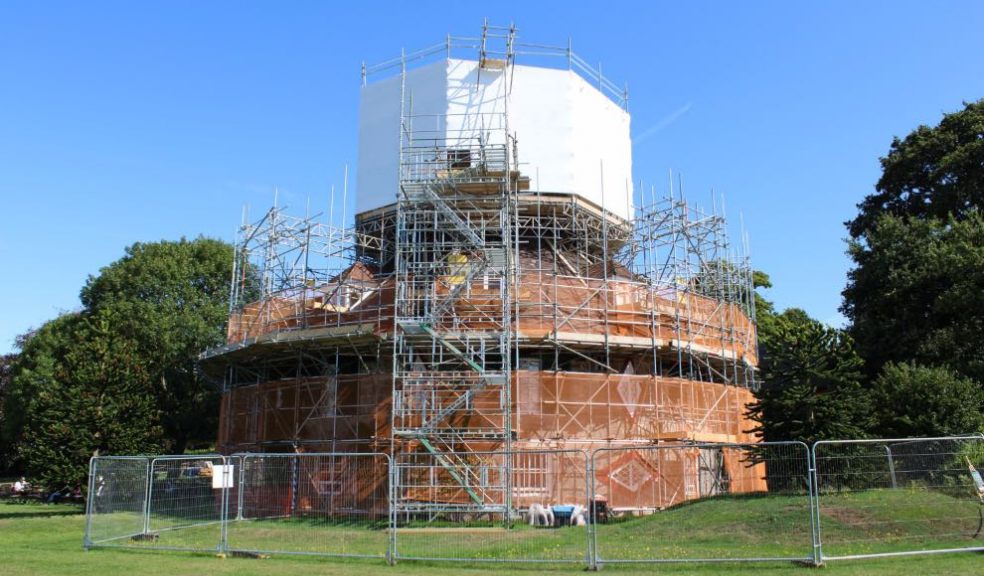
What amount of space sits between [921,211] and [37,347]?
152 feet

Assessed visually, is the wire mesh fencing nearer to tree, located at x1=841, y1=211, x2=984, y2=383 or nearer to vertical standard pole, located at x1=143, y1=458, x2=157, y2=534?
vertical standard pole, located at x1=143, y1=458, x2=157, y2=534

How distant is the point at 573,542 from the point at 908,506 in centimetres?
582

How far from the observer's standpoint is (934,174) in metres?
33.3

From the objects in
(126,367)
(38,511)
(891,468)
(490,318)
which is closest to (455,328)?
(490,318)

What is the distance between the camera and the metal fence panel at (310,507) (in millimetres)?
15492

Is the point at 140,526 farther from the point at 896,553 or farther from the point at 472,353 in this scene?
the point at 896,553

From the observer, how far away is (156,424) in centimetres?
3191

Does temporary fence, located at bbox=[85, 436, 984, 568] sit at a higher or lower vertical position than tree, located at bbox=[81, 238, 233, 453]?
lower

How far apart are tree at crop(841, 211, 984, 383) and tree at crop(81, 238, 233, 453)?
31.3m

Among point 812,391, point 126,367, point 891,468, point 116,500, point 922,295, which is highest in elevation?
point 922,295

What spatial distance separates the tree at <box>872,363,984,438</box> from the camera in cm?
2102

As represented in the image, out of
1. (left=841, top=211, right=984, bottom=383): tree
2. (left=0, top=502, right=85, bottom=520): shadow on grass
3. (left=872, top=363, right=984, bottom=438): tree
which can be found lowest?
(left=0, top=502, right=85, bottom=520): shadow on grass

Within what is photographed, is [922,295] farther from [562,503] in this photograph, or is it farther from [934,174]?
[562,503]

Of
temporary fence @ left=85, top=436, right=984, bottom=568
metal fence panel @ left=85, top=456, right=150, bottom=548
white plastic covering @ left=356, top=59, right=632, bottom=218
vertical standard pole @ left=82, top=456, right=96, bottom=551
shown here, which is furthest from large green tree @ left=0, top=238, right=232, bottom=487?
vertical standard pole @ left=82, top=456, right=96, bottom=551
